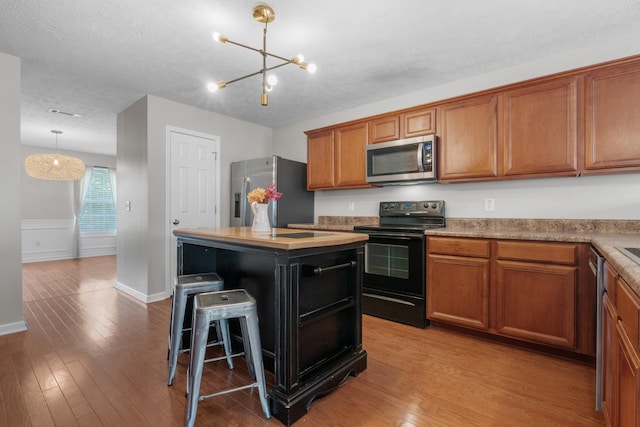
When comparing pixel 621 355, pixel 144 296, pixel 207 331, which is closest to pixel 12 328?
pixel 144 296

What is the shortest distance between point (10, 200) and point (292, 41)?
288cm

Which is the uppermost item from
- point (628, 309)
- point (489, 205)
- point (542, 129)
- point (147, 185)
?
point (542, 129)

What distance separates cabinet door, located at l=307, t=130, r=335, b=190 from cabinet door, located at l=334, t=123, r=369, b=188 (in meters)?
0.09

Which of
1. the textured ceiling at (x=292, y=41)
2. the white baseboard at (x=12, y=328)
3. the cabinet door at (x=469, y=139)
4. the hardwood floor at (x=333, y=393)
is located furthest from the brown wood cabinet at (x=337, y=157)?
the white baseboard at (x=12, y=328)

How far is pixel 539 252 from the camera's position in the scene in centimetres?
225

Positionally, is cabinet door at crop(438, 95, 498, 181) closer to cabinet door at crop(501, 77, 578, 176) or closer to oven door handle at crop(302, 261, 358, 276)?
cabinet door at crop(501, 77, 578, 176)

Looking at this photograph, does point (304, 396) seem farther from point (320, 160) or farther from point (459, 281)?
point (320, 160)

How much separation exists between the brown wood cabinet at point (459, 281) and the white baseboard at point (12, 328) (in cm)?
371

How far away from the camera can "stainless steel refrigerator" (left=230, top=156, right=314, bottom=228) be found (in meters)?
4.00

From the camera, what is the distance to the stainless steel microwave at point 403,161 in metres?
3.08

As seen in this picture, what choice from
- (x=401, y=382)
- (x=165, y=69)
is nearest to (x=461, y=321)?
(x=401, y=382)

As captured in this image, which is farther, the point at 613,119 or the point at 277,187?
the point at 277,187

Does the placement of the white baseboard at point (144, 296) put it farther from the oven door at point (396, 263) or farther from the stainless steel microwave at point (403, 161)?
the stainless steel microwave at point (403, 161)

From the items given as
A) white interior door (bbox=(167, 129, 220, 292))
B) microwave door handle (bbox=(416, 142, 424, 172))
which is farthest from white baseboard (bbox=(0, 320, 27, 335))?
microwave door handle (bbox=(416, 142, 424, 172))
